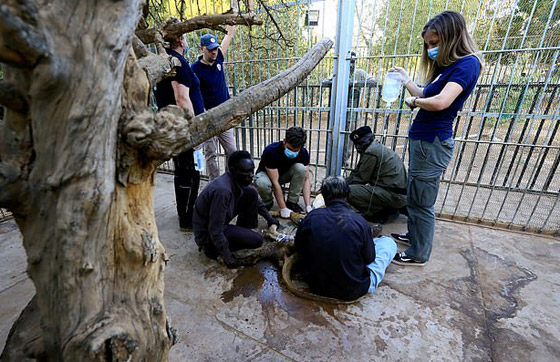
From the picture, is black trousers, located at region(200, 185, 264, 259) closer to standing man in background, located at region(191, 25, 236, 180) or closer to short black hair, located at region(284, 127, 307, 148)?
short black hair, located at region(284, 127, 307, 148)

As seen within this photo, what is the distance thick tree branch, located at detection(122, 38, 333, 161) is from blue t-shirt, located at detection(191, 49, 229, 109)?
2017 millimetres

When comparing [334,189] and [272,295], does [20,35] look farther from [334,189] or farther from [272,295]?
[272,295]

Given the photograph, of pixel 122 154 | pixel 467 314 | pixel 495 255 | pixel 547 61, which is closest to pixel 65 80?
pixel 122 154

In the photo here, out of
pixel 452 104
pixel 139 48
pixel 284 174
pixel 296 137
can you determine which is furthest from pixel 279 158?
pixel 139 48

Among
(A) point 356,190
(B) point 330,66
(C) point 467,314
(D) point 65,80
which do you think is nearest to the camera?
(D) point 65,80

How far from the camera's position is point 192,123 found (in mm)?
1021

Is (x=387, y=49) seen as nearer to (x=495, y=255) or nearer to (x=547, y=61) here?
(x=547, y=61)

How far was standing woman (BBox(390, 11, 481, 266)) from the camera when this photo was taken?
193cm

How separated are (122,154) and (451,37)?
2.24 m

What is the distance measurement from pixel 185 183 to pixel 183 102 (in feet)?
2.79

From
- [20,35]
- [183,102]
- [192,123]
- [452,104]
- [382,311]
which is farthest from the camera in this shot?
[183,102]

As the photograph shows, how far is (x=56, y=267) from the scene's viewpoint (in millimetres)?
782

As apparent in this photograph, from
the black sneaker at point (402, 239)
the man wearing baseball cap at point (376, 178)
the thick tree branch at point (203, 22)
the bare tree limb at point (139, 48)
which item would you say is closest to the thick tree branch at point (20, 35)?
the bare tree limb at point (139, 48)

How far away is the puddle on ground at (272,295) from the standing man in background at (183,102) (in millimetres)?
1093
